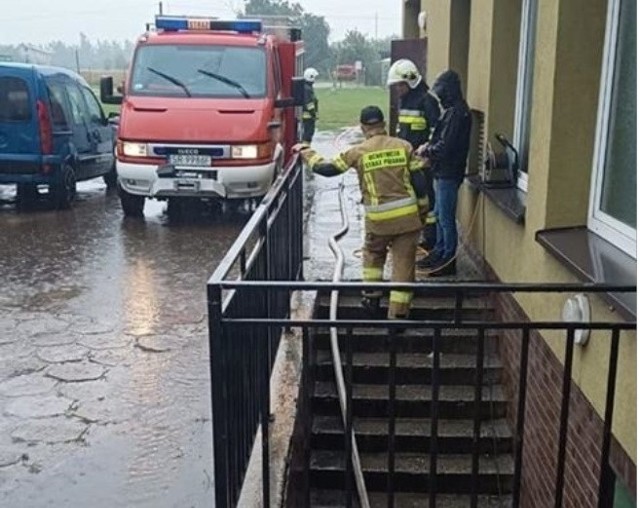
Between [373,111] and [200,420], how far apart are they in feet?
7.28

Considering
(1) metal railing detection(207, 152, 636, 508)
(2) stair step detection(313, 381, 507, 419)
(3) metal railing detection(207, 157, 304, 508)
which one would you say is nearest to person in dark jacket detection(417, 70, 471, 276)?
(2) stair step detection(313, 381, 507, 419)

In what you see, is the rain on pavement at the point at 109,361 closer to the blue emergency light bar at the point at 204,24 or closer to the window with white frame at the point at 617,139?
the window with white frame at the point at 617,139

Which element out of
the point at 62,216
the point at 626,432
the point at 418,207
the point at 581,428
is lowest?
the point at 62,216

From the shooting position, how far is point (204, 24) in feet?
35.1

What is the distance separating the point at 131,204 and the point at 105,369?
5.48 meters

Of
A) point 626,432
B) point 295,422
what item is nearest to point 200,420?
point 295,422

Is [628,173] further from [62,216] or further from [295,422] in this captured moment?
Result: [62,216]

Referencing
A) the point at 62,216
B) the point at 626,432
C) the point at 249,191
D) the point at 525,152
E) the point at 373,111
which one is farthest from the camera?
the point at 62,216

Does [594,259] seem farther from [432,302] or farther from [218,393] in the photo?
[432,302]

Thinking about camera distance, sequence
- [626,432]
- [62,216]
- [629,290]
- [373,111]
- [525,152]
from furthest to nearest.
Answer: [62,216] → [525,152] → [373,111] → [626,432] → [629,290]

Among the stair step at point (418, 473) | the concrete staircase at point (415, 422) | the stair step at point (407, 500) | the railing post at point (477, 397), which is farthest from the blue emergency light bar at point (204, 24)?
the railing post at point (477, 397)

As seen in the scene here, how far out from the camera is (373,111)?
5012 mm

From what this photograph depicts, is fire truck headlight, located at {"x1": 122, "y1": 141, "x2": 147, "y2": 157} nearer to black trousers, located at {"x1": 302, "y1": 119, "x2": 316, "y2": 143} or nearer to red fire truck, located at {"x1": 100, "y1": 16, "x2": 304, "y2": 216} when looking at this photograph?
red fire truck, located at {"x1": 100, "y1": 16, "x2": 304, "y2": 216}

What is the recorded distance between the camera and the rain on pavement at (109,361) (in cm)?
391
